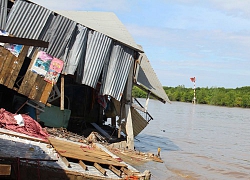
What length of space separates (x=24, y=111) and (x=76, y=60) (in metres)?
2.48

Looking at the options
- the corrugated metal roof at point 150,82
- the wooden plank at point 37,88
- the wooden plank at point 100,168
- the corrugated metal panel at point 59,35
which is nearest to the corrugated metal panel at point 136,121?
the corrugated metal roof at point 150,82

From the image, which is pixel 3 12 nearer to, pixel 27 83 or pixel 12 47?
pixel 12 47

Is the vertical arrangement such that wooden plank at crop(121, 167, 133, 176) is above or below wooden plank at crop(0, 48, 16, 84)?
below

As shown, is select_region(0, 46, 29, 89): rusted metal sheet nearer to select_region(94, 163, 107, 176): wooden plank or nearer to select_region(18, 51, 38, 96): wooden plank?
select_region(18, 51, 38, 96): wooden plank

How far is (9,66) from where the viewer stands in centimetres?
1128

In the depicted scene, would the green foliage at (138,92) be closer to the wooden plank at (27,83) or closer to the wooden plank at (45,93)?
the wooden plank at (45,93)

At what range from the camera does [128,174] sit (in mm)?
8086

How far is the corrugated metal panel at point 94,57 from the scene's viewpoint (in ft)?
41.3

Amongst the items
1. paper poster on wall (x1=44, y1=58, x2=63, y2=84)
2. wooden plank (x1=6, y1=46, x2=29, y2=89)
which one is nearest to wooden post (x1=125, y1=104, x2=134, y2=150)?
paper poster on wall (x1=44, y1=58, x2=63, y2=84)

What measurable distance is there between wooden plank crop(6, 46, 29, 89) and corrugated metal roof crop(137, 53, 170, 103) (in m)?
4.51

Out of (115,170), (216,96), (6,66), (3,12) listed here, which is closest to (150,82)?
(6,66)

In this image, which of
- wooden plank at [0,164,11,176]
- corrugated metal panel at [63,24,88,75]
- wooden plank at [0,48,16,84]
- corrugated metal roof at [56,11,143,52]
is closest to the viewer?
wooden plank at [0,164,11,176]

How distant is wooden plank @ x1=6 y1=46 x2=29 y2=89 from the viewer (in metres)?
11.3

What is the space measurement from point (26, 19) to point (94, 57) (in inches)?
102
